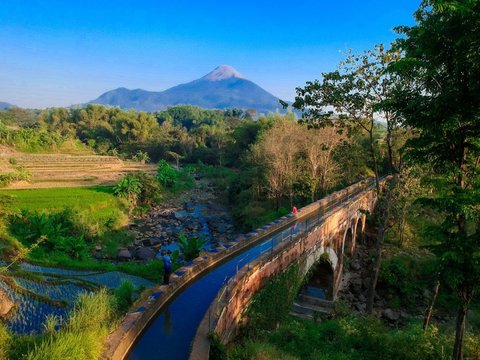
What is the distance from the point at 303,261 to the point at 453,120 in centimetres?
1053

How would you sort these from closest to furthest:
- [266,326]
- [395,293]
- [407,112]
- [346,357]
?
[407,112] → [346,357] → [266,326] → [395,293]

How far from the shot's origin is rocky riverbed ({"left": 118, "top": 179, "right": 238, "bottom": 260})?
101 ft

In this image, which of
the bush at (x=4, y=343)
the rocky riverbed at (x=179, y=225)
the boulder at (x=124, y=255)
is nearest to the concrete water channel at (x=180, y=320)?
the bush at (x=4, y=343)

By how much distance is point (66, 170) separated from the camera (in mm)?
60375

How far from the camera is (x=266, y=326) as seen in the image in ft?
43.3

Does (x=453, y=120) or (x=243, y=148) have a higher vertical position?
A: (x=243, y=148)

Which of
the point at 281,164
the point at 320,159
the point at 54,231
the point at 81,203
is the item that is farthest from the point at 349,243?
the point at 81,203

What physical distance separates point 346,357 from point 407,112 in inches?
315

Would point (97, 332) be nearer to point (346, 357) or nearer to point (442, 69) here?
point (346, 357)

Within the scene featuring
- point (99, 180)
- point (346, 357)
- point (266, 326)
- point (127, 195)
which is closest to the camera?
point (346, 357)

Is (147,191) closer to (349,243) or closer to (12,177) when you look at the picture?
(12,177)

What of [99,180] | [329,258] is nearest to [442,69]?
[329,258]

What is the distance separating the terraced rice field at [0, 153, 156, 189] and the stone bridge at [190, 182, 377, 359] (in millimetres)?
35969

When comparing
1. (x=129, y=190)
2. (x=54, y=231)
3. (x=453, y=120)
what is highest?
(x=453, y=120)
